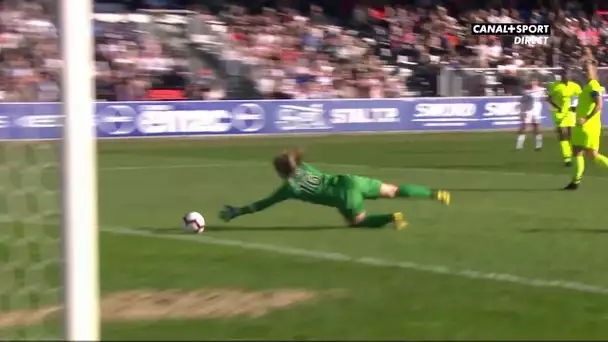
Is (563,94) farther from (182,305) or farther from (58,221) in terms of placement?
(58,221)

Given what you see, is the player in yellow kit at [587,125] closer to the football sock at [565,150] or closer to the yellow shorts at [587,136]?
the yellow shorts at [587,136]

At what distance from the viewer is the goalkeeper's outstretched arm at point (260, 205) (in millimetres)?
11414

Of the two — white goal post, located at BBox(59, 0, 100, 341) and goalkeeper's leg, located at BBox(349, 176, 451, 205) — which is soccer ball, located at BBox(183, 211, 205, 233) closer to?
goalkeeper's leg, located at BBox(349, 176, 451, 205)

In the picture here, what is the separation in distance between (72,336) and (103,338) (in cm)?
128

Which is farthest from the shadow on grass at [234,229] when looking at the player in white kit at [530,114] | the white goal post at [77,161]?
the player in white kit at [530,114]

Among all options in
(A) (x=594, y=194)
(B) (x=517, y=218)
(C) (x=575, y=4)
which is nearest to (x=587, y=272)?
(B) (x=517, y=218)

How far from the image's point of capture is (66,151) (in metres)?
5.43

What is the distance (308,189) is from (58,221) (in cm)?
549

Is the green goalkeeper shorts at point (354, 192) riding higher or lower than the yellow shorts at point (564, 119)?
lower

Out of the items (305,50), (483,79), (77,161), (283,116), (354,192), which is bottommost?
(354,192)

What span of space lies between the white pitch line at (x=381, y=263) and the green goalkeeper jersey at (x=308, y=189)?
2.22ft

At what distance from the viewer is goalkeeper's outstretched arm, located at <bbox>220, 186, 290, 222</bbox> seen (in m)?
11.4

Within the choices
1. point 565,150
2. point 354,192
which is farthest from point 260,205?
point 565,150

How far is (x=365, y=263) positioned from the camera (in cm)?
973
